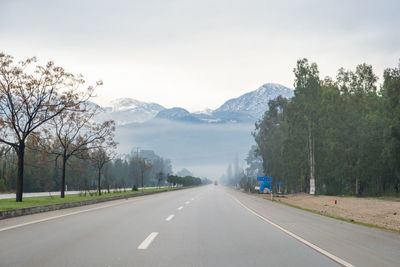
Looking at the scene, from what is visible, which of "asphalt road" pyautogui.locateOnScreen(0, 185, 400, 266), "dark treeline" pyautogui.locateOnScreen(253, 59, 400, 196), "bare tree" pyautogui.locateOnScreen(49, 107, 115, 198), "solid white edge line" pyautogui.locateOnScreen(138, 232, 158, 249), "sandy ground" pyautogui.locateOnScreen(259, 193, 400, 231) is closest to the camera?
"asphalt road" pyautogui.locateOnScreen(0, 185, 400, 266)

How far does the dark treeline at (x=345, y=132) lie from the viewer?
40.9 metres

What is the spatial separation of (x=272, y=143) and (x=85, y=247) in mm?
62523

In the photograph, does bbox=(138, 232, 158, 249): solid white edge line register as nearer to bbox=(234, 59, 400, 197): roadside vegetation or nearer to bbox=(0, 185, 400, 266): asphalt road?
bbox=(0, 185, 400, 266): asphalt road

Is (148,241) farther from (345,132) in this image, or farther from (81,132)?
(345,132)

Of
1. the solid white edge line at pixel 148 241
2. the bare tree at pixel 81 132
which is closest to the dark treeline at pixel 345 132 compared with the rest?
the bare tree at pixel 81 132

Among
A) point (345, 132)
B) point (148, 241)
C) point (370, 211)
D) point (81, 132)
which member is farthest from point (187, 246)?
point (345, 132)

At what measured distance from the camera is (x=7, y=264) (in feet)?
21.1

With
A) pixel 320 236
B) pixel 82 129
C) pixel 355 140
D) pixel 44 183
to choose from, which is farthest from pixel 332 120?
pixel 44 183

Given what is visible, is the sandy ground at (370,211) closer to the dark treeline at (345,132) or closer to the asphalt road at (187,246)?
the asphalt road at (187,246)

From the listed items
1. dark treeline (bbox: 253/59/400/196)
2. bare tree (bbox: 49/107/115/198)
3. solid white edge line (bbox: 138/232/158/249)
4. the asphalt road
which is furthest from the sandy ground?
bare tree (bbox: 49/107/115/198)

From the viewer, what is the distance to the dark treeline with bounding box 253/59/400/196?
40869mm

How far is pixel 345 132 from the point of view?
46625 mm

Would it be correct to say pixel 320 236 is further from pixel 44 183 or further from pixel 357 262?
pixel 44 183

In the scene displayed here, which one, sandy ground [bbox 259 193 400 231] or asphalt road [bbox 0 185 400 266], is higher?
asphalt road [bbox 0 185 400 266]
